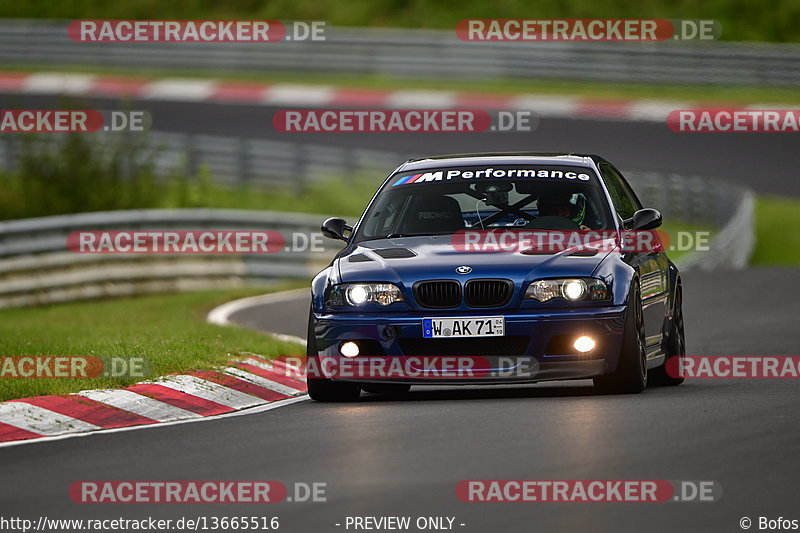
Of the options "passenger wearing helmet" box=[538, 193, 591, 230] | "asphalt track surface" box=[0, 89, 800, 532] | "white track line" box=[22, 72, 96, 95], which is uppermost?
"white track line" box=[22, 72, 96, 95]

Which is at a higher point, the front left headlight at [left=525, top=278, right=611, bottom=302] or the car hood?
the car hood

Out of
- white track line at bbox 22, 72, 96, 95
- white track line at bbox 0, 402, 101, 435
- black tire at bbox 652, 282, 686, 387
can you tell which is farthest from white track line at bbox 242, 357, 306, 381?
white track line at bbox 22, 72, 96, 95

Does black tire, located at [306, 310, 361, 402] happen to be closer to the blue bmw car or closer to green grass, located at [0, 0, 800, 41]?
the blue bmw car

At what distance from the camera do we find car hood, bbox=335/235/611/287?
10453 millimetres

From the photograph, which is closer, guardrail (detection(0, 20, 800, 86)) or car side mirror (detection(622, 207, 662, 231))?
car side mirror (detection(622, 207, 662, 231))

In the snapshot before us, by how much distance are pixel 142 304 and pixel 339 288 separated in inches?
425

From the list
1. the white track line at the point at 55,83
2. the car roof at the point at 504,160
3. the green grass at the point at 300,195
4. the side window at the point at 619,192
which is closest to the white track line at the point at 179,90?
the white track line at the point at 55,83

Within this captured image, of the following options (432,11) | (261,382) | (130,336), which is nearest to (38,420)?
(261,382)

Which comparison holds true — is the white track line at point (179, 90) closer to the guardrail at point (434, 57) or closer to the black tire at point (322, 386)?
the guardrail at point (434, 57)

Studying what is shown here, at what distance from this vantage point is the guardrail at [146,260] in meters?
21.4

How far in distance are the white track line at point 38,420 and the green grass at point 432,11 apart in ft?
117

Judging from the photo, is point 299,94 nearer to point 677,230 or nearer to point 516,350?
point 677,230

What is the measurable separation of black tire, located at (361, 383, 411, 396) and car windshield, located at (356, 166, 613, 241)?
3.30ft

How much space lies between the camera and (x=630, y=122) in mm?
33906
